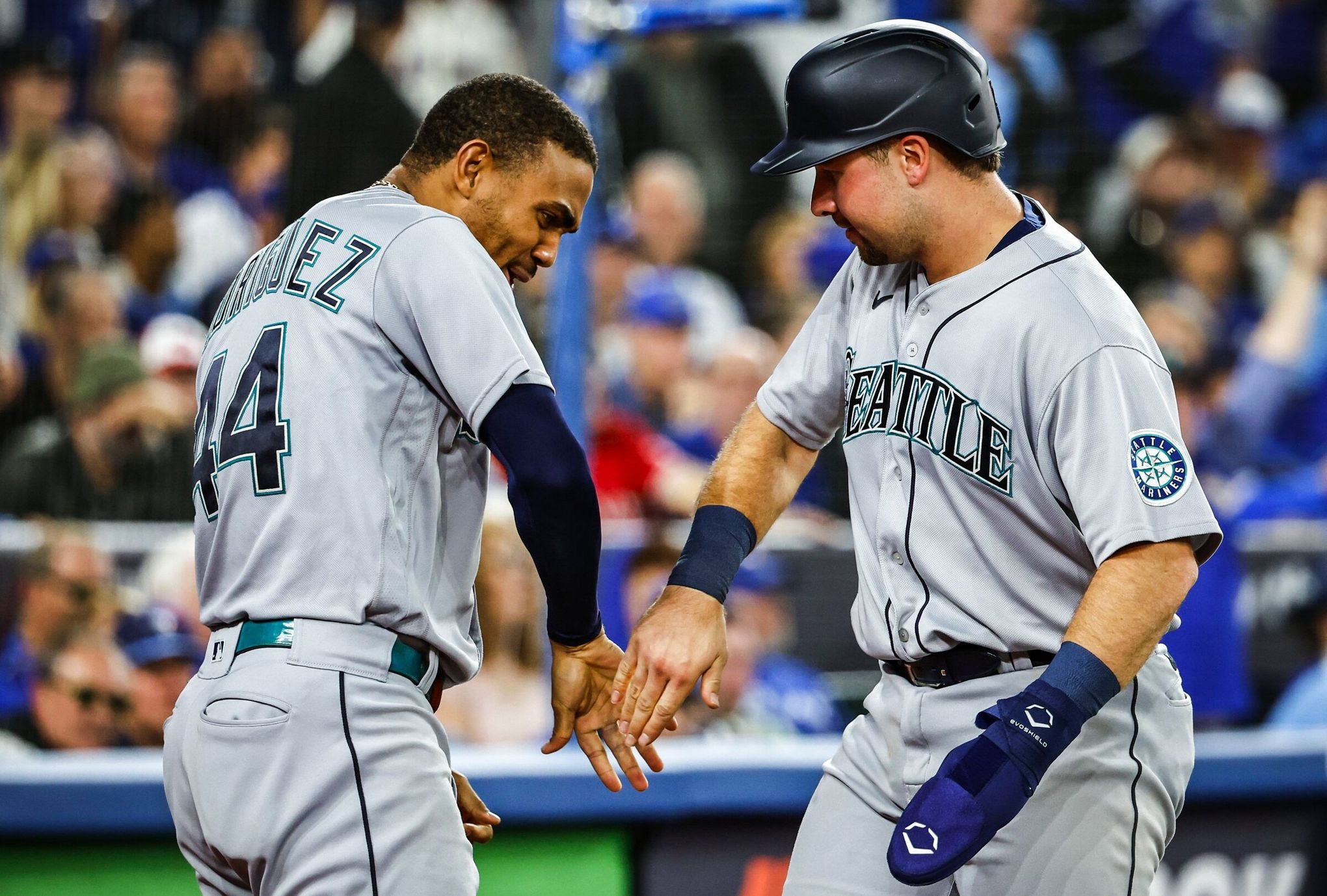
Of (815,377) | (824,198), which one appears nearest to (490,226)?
(824,198)

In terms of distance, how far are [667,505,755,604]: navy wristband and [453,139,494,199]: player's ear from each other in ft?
2.30

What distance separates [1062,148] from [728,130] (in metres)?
1.95

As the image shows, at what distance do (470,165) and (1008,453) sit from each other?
0.97 meters

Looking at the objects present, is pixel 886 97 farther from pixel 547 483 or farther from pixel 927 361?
pixel 547 483

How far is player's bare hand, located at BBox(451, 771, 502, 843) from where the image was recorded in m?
2.40

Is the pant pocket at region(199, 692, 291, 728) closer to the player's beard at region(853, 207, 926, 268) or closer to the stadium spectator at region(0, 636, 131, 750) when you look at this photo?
the player's beard at region(853, 207, 926, 268)

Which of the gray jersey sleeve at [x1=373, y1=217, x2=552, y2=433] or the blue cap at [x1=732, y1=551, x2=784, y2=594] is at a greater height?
the gray jersey sleeve at [x1=373, y1=217, x2=552, y2=433]

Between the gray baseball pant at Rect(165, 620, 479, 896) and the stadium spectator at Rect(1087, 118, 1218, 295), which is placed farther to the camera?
the stadium spectator at Rect(1087, 118, 1218, 295)

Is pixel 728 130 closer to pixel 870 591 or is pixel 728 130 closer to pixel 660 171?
pixel 660 171

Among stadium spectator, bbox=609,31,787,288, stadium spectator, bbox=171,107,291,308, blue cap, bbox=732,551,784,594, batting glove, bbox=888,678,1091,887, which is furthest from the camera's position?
stadium spectator, bbox=609,31,787,288

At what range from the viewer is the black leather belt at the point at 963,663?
2.19 metres

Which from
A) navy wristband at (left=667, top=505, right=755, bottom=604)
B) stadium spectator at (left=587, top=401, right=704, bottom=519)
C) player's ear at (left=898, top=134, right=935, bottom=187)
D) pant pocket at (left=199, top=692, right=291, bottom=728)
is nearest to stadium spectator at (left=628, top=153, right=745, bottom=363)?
stadium spectator at (left=587, top=401, right=704, bottom=519)

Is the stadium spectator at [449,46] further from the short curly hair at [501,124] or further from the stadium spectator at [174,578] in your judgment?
the short curly hair at [501,124]

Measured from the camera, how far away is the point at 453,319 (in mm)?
2061
